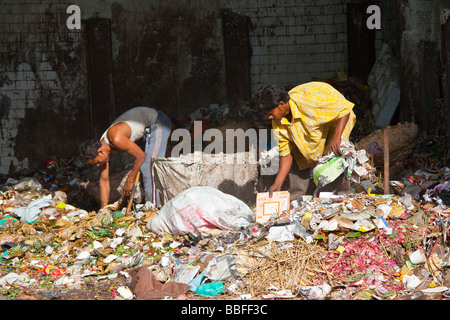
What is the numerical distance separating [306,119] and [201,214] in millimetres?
1329

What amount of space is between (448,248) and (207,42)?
5646 millimetres

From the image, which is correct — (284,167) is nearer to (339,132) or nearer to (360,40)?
(339,132)

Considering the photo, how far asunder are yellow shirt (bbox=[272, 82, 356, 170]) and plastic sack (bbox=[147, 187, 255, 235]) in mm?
737

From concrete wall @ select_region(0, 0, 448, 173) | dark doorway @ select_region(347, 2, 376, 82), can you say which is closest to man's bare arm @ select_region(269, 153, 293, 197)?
concrete wall @ select_region(0, 0, 448, 173)

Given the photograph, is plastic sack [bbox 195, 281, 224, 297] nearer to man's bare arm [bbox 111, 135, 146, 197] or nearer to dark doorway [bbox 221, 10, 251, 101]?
man's bare arm [bbox 111, 135, 146, 197]

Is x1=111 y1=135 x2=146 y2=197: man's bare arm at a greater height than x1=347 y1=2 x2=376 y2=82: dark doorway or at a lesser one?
lesser

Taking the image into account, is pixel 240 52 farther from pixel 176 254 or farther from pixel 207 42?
pixel 176 254

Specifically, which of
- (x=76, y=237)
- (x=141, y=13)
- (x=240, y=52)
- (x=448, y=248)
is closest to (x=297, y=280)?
(x=448, y=248)

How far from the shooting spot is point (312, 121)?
234 inches

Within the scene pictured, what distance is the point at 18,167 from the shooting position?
32.0 feet

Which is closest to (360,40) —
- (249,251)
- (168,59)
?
(168,59)

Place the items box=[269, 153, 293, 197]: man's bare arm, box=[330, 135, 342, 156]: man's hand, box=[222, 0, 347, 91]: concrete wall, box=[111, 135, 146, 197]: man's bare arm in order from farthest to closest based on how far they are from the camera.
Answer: box=[222, 0, 347, 91]: concrete wall, box=[111, 135, 146, 197]: man's bare arm, box=[269, 153, 293, 197]: man's bare arm, box=[330, 135, 342, 156]: man's hand

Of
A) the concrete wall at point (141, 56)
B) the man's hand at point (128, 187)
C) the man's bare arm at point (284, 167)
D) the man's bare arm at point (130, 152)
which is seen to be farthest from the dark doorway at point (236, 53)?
the man's bare arm at point (284, 167)

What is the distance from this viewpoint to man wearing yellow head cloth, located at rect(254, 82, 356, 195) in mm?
5816
